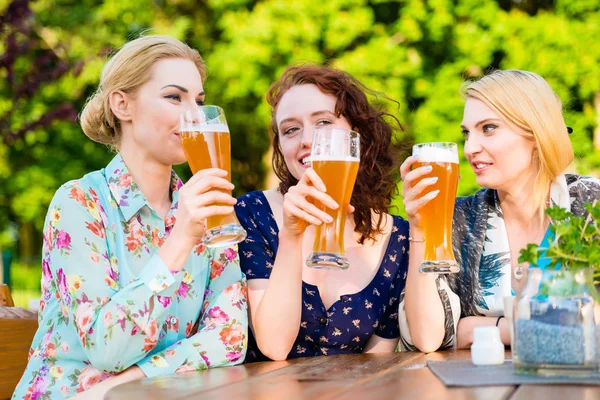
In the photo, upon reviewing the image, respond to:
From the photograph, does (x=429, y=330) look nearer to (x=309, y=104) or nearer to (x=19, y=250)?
(x=309, y=104)

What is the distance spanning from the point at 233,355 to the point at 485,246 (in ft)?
3.86

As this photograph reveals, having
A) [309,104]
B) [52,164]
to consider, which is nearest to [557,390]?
[309,104]

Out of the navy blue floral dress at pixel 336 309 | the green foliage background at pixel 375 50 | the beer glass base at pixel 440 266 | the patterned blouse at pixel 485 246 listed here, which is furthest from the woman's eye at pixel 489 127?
the green foliage background at pixel 375 50

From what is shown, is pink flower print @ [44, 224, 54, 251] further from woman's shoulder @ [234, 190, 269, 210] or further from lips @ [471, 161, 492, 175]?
lips @ [471, 161, 492, 175]

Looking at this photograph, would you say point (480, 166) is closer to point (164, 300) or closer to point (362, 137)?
point (362, 137)

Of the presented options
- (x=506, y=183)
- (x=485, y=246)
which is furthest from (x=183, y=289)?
(x=506, y=183)

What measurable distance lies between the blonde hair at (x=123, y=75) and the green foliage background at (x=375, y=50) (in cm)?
1022

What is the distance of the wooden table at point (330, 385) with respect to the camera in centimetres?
164

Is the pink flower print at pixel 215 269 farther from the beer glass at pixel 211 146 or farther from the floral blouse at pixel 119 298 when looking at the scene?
the beer glass at pixel 211 146

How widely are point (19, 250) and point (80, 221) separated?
18.0 m

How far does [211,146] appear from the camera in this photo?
7.04 ft

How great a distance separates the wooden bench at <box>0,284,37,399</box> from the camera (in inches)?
104

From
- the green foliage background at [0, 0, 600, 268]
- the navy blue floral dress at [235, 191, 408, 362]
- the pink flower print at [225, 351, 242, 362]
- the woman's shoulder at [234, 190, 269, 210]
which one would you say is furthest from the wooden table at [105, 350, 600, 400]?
the green foliage background at [0, 0, 600, 268]

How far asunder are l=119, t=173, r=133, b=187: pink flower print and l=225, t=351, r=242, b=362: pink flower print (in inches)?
24.8
